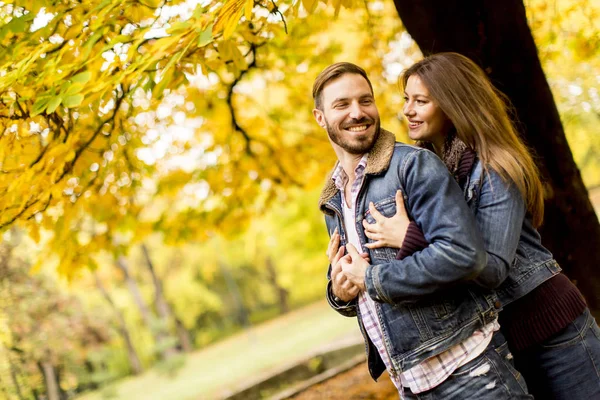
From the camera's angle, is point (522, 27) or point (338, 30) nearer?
point (522, 27)

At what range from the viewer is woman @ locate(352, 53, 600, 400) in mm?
2035

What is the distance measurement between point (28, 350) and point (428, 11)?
603cm

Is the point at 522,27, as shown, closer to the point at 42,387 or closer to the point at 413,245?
the point at 413,245

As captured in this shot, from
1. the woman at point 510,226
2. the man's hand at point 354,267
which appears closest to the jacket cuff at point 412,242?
the woman at point 510,226

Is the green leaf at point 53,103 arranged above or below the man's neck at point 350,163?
above

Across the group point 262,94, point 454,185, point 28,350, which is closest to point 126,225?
point 28,350

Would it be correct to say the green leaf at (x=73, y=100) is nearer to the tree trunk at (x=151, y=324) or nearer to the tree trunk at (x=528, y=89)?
the tree trunk at (x=528, y=89)

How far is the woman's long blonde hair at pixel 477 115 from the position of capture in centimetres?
214

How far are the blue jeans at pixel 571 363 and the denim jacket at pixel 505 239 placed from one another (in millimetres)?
228

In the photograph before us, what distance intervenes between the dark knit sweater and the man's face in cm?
37

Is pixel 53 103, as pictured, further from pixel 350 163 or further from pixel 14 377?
pixel 14 377

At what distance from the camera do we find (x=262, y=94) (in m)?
8.55

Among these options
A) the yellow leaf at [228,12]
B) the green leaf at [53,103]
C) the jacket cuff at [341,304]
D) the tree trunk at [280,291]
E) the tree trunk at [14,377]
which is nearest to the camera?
the jacket cuff at [341,304]

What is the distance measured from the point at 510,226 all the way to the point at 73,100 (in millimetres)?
1899
